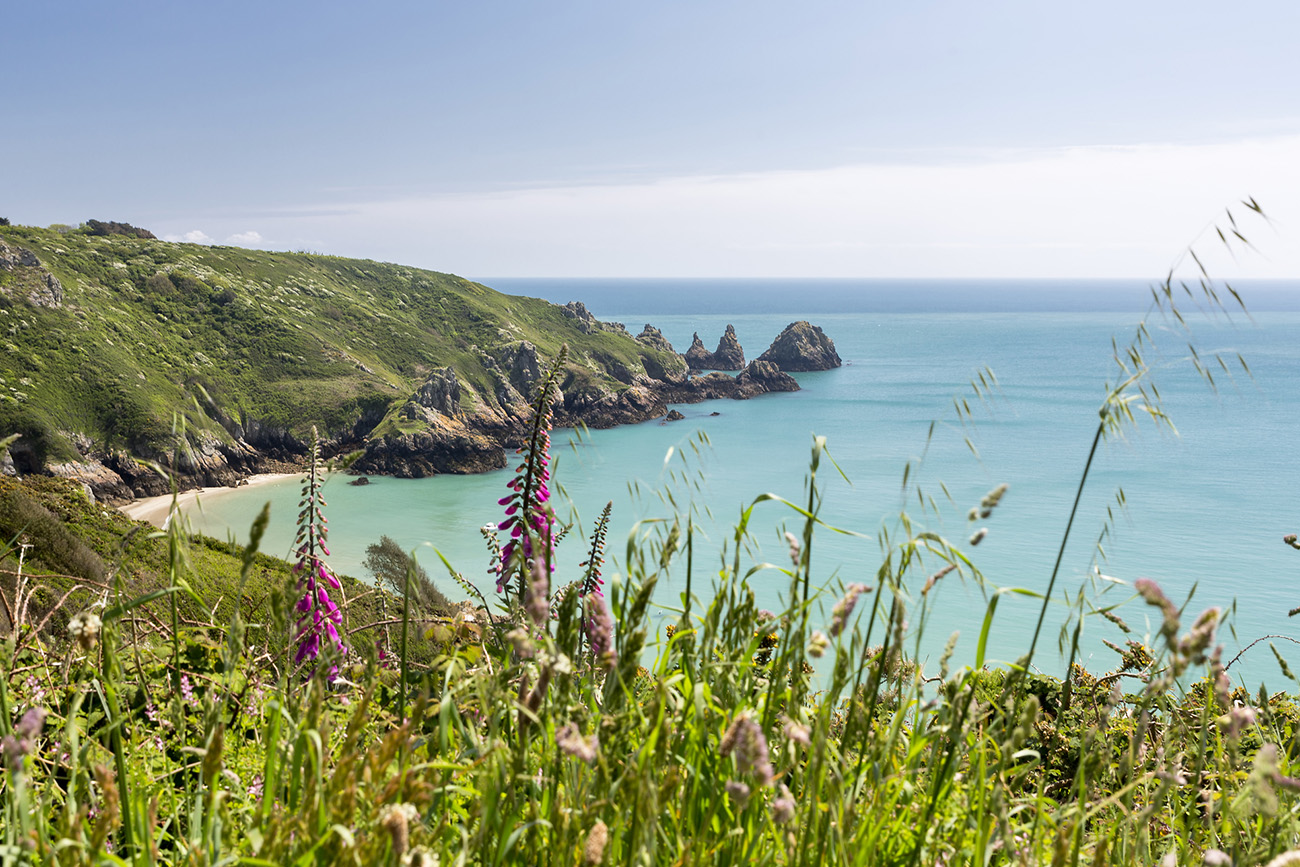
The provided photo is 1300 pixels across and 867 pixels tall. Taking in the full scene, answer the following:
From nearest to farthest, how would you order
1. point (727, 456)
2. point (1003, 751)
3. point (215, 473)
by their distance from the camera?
point (1003, 751), point (215, 473), point (727, 456)

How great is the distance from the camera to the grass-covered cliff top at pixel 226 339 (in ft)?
183

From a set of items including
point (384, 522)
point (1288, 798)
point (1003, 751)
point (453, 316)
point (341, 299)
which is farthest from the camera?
point (453, 316)

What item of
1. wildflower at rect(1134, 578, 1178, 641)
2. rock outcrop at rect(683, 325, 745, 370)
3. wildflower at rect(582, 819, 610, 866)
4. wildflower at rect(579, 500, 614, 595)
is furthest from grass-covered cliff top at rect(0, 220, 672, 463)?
wildflower at rect(1134, 578, 1178, 641)

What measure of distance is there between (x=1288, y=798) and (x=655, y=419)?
281 feet

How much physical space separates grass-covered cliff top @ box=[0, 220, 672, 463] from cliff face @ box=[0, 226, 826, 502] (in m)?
0.20

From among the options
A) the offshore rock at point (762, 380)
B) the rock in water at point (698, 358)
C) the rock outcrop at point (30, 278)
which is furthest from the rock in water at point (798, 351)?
the rock outcrop at point (30, 278)

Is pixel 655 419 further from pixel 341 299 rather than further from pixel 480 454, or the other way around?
pixel 341 299

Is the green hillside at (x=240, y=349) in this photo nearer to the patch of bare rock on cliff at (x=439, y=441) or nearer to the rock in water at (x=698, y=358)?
the patch of bare rock on cliff at (x=439, y=441)

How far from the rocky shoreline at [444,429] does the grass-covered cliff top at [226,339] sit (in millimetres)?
1424

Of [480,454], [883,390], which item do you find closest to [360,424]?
[480,454]

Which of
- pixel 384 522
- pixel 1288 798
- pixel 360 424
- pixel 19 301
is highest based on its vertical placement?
pixel 19 301

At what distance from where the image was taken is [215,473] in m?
55.7

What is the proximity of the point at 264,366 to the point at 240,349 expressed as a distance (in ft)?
14.1

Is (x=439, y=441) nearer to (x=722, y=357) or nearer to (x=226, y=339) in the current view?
(x=226, y=339)
